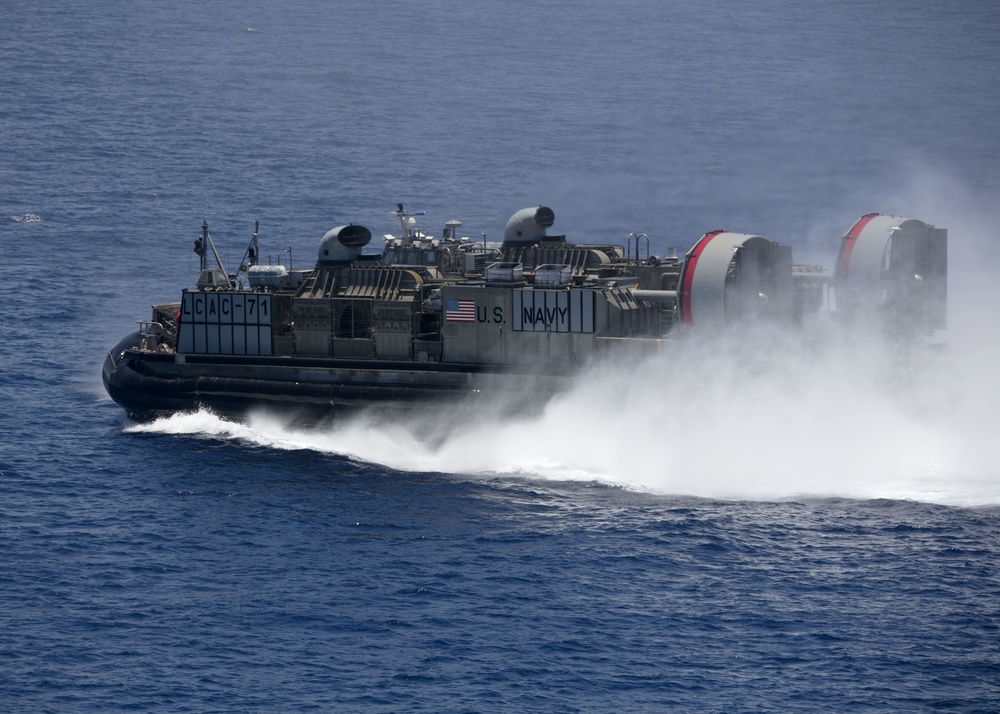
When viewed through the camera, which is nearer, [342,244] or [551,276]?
[551,276]

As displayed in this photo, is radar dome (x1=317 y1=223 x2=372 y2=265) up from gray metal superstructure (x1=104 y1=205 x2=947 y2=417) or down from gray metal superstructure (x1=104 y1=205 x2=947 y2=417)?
up

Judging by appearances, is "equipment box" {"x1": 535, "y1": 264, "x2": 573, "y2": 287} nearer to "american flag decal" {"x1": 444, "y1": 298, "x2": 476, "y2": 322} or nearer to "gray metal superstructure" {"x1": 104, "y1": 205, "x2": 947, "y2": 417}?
Answer: "gray metal superstructure" {"x1": 104, "y1": 205, "x2": 947, "y2": 417}

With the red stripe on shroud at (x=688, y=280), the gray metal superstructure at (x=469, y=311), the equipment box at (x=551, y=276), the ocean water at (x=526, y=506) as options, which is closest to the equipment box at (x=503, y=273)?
the gray metal superstructure at (x=469, y=311)

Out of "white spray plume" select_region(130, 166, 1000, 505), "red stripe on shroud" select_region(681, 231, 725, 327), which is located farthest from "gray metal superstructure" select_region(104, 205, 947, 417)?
"white spray plume" select_region(130, 166, 1000, 505)

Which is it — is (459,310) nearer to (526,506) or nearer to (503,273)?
(503,273)

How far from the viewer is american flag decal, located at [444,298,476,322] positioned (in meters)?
54.0

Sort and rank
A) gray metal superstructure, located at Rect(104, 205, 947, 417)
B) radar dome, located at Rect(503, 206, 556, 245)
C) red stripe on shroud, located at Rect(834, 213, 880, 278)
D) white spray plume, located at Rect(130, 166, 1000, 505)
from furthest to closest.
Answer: radar dome, located at Rect(503, 206, 556, 245), red stripe on shroud, located at Rect(834, 213, 880, 278), gray metal superstructure, located at Rect(104, 205, 947, 417), white spray plume, located at Rect(130, 166, 1000, 505)

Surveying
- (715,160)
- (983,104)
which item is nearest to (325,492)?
(715,160)

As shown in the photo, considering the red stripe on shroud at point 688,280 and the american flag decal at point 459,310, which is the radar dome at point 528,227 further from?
the red stripe on shroud at point 688,280

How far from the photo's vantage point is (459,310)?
54188 mm

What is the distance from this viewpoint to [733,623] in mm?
36156

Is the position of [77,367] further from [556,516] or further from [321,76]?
[321,76]

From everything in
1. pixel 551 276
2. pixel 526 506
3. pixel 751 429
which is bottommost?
pixel 526 506

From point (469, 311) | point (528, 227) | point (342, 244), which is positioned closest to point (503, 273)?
point (469, 311)
